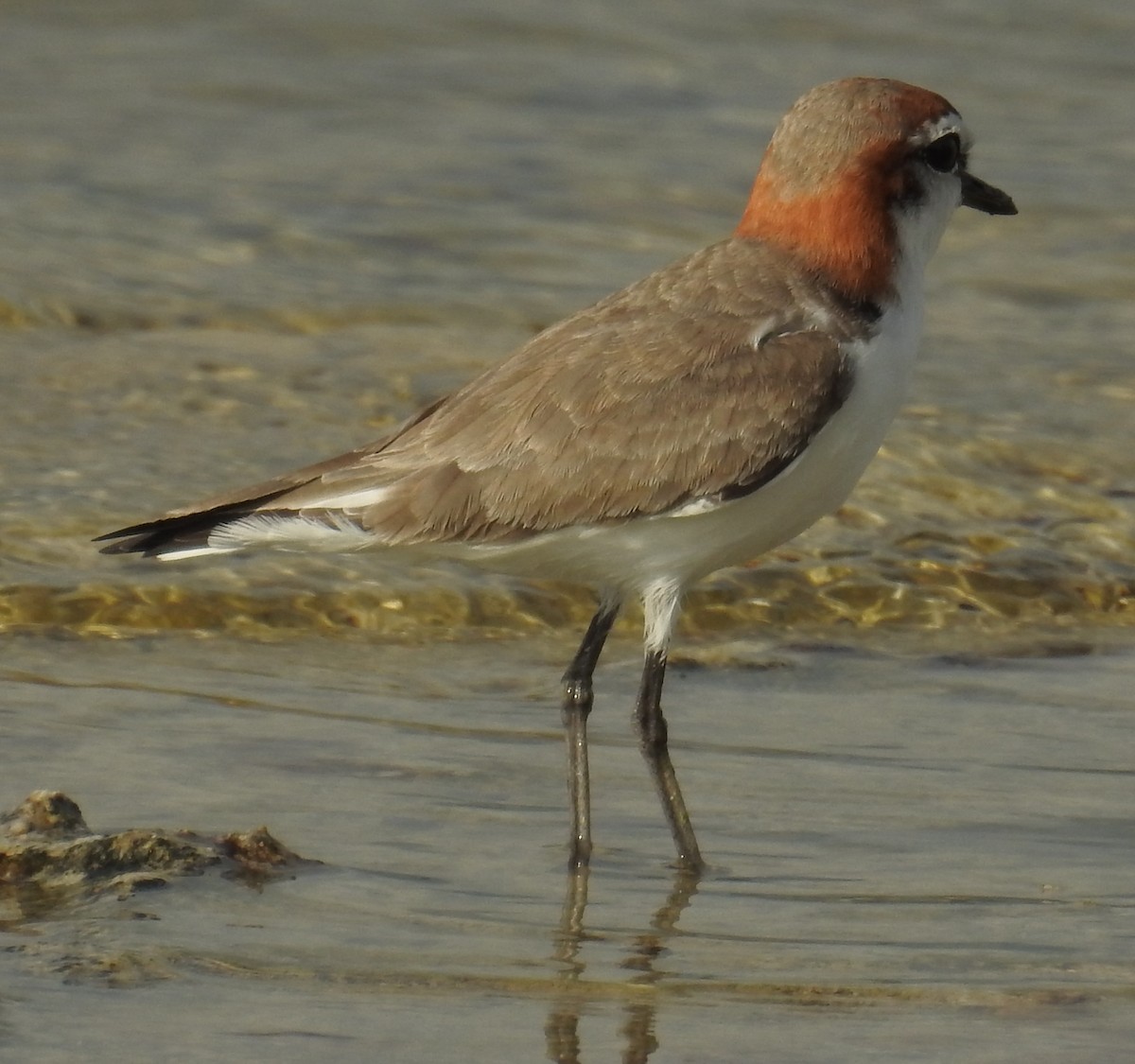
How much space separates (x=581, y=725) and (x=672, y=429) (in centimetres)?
89

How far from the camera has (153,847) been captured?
5473mm

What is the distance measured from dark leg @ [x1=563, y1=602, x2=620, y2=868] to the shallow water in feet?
0.38

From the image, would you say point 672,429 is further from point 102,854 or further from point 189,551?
point 102,854

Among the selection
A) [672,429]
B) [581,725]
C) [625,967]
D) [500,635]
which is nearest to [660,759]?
[581,725]

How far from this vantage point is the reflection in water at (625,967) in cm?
469

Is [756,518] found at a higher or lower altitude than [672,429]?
lower

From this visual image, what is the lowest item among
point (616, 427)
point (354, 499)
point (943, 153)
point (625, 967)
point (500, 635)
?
point (500, 635)

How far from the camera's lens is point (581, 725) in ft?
21.1

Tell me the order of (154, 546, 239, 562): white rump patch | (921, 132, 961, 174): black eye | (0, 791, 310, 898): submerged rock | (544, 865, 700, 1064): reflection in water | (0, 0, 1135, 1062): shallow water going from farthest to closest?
1. (921, 132, 961, 174): black eye
2. (154, 546, 239, 562): white rump patch
3. (0, 791, 310, 898): submerged rock
4. (0, 0, 1135, 1062): shallow water
5. (544, 865, 700, 1064): reflection in water

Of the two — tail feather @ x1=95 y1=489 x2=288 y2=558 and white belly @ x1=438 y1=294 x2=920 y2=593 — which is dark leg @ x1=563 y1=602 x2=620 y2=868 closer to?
white belly @ x1=438 y1=294 x2=920 y2=593

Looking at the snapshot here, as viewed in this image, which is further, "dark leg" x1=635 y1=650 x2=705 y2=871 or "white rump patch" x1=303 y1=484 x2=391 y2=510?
A: "white rump patch" x1=303 y1=484 x2=391 y2=510

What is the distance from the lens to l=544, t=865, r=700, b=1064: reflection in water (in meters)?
4.69

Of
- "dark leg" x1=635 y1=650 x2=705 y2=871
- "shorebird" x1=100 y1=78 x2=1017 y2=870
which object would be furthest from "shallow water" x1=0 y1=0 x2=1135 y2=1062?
"shorebird" x1=100 y1=78 x2=1017 y2=870

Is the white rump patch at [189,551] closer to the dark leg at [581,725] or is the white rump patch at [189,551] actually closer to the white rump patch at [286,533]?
the white rump patch at [286,533]
